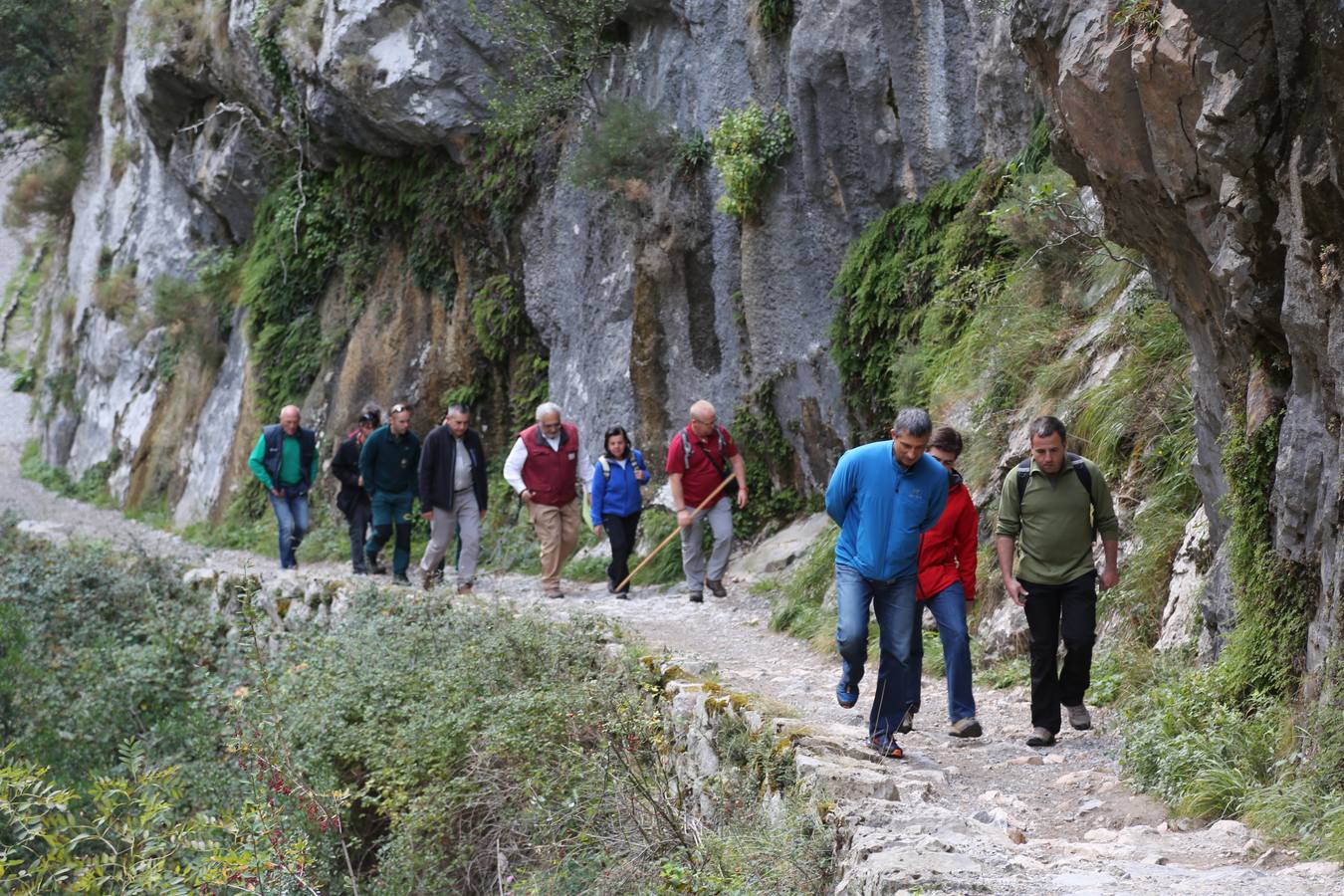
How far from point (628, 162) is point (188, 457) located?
14236 mm

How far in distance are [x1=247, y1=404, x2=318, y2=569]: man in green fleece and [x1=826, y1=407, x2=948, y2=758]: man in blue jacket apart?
9.35m

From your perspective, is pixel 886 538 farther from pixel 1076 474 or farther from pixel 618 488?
pixel 618 488

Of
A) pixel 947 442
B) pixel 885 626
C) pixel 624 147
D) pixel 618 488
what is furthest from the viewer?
pixel 624 147

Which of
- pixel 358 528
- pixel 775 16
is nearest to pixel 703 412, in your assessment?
pixel 358 528

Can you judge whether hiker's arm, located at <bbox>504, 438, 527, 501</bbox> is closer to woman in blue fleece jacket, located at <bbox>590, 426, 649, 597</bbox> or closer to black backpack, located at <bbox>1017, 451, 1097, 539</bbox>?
woman in blue fleece jacket, located at <bbox>590, 426, 649, 597</bbox>

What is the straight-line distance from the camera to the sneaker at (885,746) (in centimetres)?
633

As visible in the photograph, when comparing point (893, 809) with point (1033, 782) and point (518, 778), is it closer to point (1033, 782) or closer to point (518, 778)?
point (1033, 782)

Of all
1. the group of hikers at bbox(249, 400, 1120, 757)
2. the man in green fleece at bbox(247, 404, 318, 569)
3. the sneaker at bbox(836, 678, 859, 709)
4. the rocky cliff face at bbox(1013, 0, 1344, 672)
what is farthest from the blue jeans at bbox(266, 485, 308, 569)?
the rocky cliff face at bbox(1013, 0, 1344, 672)

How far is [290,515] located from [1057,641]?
402 inches

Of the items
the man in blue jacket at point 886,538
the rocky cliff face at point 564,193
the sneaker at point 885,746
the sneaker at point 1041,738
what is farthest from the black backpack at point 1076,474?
the rocky cliff face at point 564,193

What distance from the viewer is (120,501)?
2880cm

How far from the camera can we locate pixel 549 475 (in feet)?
42.3

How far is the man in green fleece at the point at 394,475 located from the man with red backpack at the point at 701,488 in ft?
9.20

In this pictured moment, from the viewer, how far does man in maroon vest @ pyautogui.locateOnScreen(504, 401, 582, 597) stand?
12.8 metres
